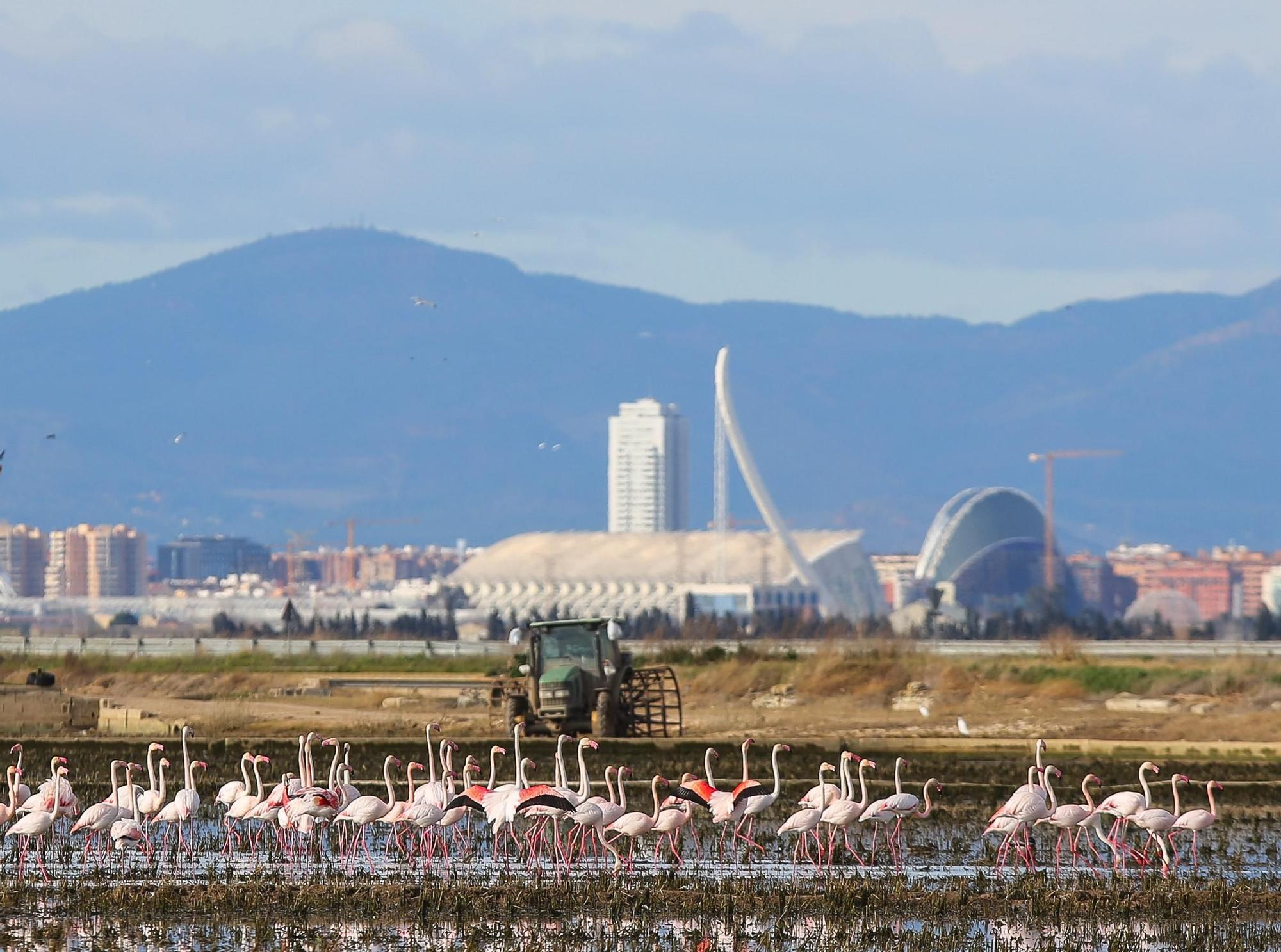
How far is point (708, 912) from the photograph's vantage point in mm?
14766

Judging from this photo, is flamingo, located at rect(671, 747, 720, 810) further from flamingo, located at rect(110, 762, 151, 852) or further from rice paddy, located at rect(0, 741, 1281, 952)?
flamingo, located at rect(110, 762, 151, 852)

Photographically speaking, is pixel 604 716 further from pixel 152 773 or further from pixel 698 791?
pixel 698 791

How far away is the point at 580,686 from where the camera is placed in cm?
2975

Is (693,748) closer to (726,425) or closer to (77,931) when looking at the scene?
(77,931)

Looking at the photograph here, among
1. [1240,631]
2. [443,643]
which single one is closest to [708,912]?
[443,643]

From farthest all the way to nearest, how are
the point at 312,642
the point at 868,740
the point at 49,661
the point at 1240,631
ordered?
the point at 1240,631 → the point at 312,642 → the point at 49,661 → the point at 868,740

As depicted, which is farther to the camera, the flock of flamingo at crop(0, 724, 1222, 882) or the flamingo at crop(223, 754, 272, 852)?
the flamingo at crop(223, 754, 272, 852)

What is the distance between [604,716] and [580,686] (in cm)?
64

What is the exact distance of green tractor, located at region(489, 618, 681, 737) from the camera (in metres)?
29.5

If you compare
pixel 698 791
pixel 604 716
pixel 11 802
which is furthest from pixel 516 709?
pixel 11 802

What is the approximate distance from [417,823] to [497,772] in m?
8.27

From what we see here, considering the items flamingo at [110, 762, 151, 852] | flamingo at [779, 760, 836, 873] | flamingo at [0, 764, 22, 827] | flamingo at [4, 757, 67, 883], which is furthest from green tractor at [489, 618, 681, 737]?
flamingo at [4, 757, 67, 883]

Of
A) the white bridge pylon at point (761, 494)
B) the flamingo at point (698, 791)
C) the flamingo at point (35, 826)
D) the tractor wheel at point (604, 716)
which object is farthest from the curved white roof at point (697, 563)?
the flamingo at point (35, 826)

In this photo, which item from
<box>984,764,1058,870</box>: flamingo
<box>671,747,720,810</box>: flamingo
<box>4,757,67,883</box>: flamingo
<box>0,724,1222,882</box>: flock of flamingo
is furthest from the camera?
<box>671,747,720,810</box>: flamingo
